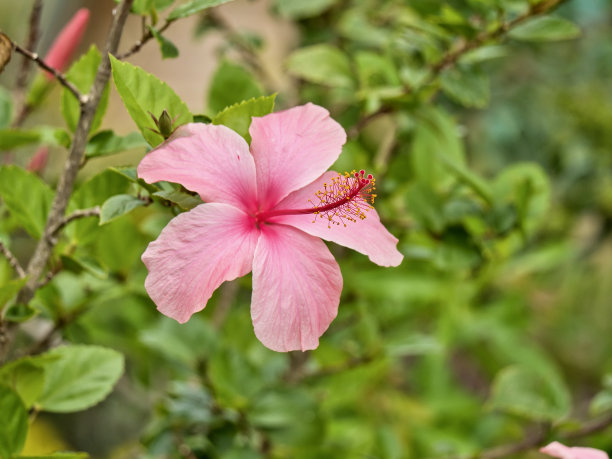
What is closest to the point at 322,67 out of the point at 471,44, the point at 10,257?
the point at 471,44

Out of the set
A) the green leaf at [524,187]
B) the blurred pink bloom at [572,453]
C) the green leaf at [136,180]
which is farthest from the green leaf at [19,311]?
the green leaf at [524,187]

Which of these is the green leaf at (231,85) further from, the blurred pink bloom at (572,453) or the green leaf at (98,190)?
the blurred pink bloom at (572,453)

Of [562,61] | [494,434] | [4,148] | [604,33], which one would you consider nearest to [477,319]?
[494,434]

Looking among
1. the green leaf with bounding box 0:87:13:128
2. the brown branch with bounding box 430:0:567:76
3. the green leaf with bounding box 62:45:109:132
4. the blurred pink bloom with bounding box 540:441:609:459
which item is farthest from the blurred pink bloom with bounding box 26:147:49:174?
the blurred pink bloom with bounding box 540:441:609:459

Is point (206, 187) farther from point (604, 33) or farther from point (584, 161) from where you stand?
point (604, 33)

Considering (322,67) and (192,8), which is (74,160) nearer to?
(192,8)
